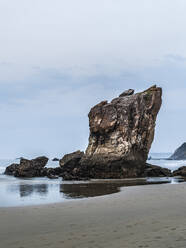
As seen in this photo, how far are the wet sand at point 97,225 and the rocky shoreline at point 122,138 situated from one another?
2518 centimetres

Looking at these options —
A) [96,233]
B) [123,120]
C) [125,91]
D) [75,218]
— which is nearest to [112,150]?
[123,120]

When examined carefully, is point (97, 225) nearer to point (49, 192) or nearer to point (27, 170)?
point (49, 192)

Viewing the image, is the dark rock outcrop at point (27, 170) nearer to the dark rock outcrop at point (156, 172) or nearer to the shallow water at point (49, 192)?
the dark rock outcrop at point (156, 172)

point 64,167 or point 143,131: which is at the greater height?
point 143,131

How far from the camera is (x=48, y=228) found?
12195 millimetres

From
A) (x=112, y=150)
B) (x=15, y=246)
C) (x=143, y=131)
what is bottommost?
(x=15, y=246)

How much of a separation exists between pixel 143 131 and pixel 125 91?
945 centimetres

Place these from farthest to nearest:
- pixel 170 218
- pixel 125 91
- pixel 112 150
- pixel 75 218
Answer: pixel 125 91 → pixel 112 150 → pixel 75 218 → pixel 170 218

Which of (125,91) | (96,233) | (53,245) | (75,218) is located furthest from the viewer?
(125,91)

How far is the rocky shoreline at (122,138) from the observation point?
1747 inches

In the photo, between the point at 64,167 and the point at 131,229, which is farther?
the point at 64,167

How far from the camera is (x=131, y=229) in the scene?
443 inches

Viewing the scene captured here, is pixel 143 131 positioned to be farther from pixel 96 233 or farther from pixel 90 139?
pixel 96 233

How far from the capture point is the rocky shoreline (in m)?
44.4
